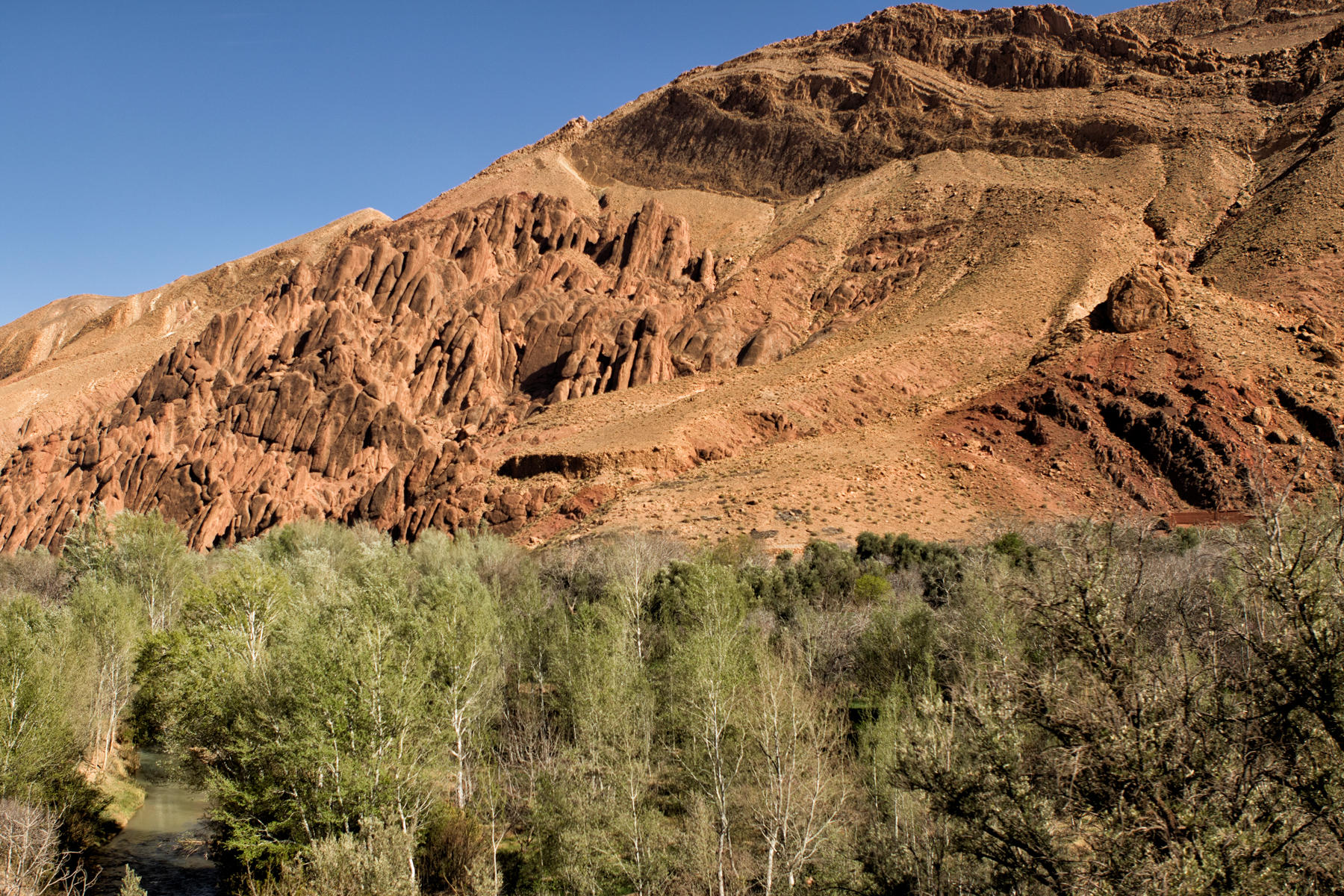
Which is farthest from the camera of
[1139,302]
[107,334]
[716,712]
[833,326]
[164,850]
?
[107,334]

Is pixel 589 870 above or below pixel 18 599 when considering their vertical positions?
below

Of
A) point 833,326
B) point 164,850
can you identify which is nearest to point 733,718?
point 164,850

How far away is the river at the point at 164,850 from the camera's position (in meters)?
24.0

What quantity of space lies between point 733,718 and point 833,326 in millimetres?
60116

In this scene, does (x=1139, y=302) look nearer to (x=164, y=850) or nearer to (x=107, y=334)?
(x=164, y=850)

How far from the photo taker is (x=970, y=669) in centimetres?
2052

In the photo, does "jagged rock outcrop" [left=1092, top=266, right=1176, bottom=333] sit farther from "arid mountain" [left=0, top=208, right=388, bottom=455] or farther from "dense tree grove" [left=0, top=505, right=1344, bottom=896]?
"arid mountain" [left=0, top=208, right=388, bottom=455]

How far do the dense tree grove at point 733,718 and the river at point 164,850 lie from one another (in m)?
0.97

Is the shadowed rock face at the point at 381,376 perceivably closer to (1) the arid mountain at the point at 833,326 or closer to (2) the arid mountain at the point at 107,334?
(1) the arid mountain at the point at 833,326

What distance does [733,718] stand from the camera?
22062 millimetres

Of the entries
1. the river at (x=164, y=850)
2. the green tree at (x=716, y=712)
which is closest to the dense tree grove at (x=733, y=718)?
the green tree at (x=716, y=712)

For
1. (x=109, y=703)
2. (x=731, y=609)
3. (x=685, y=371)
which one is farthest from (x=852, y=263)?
(x=109, y=703)

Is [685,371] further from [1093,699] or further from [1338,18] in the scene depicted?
[1338,18]

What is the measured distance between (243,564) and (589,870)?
21387mm
